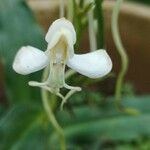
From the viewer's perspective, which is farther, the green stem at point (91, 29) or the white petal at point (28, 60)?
the green stem at point (91, 29)

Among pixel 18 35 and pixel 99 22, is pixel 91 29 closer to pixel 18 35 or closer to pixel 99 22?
pixel 99 22

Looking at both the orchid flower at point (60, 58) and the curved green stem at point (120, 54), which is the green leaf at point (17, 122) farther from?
the orchid flower at point (60, 58)

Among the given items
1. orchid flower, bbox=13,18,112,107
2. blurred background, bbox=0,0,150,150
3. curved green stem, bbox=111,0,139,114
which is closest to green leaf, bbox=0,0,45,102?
blurred background, bbox=0,0,150,150

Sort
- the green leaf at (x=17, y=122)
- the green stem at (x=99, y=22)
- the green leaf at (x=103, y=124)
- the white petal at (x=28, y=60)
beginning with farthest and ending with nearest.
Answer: the green leaf at (x=103, y=124) < the green leaf at (x=17, y=122) < the green stem at (x=99, y=22) < the white petal at (x=28, y=60)

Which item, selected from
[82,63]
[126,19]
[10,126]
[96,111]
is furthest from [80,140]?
[82,63]

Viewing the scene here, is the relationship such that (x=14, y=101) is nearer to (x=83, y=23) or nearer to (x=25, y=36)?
(x=25, y=36)

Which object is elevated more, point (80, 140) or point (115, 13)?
point (115, 13)

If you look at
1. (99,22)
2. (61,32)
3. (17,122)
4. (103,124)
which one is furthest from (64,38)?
(103,124)

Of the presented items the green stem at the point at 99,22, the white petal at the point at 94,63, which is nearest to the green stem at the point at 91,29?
the green stem at the point at 99,22
